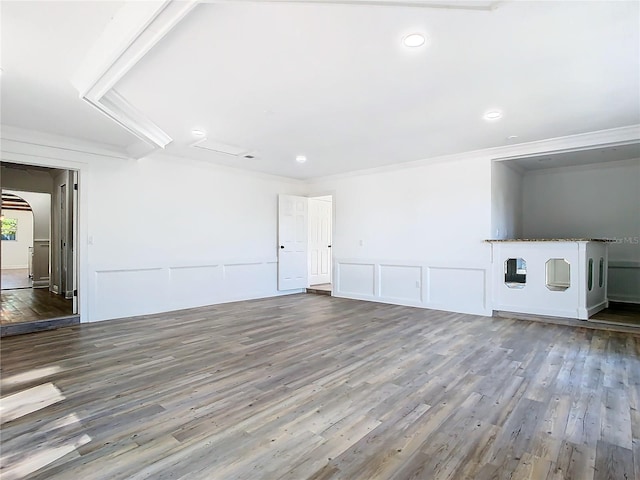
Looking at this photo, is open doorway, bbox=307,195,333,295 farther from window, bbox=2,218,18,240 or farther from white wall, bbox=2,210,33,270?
window, bbox=2,218,18,240

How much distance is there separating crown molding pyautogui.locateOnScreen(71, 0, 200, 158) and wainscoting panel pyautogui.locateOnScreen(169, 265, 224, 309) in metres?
2.95

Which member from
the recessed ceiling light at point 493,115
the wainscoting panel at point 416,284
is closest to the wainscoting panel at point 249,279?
the wainscoting panel at point 416,284

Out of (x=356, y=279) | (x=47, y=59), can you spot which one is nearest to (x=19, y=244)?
(x=356, y=279)

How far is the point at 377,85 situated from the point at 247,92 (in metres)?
1.23

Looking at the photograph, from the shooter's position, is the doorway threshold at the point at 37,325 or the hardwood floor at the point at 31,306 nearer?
the doorway threshold at the point at 37,325

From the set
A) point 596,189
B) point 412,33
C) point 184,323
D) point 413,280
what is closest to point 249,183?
point 184,323

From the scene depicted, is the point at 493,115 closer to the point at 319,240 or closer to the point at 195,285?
the point at 195,285

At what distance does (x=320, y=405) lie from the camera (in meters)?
2.41

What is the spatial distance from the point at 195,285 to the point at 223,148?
2484 millimetres

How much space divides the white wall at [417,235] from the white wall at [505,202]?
9.0 inches

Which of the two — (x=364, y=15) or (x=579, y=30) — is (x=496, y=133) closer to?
(x=579, y=30)

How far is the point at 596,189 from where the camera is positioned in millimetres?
6355

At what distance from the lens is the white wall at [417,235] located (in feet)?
18.1

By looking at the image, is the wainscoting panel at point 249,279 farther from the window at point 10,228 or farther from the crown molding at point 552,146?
the window at point 10,228
